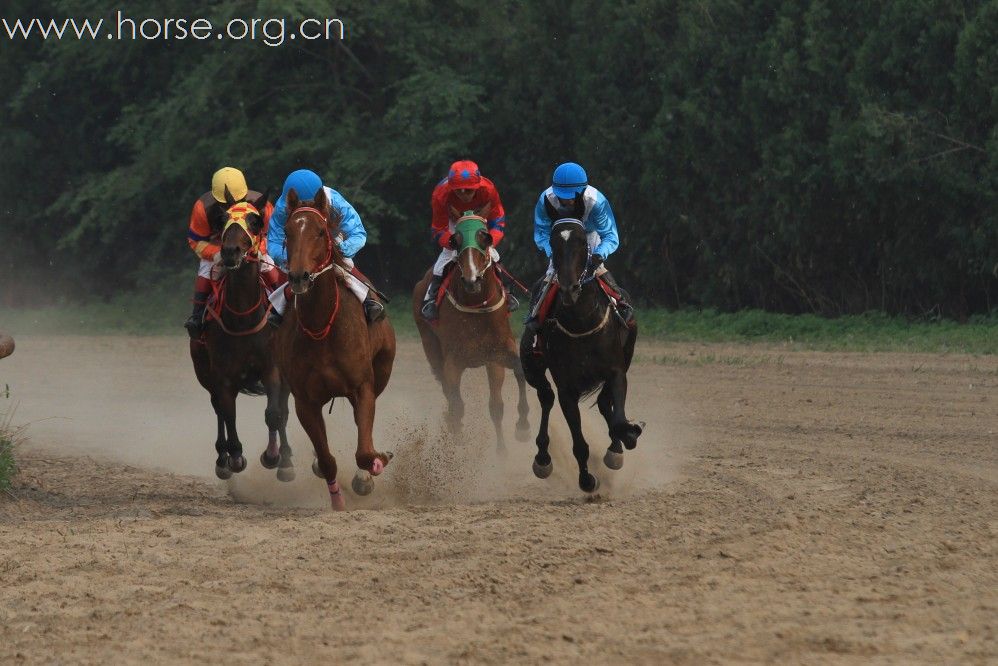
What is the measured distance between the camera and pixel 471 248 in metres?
11.6

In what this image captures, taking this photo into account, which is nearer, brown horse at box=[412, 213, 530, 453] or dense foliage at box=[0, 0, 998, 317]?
brown horse at box=[412, 213, 530, 453]

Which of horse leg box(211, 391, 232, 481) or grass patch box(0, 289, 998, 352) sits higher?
grass patch box(0, 289, 998, 352)

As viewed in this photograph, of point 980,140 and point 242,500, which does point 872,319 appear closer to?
point 980,140

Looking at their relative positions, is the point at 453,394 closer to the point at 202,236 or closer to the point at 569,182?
the point at 202,236

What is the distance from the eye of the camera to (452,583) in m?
7.43

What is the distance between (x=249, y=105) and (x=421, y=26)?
12.6 ft

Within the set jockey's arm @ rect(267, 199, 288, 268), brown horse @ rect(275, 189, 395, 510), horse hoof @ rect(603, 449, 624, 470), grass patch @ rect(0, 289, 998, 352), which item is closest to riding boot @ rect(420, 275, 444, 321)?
jockey's arm @ rect(267, 199, 288, 268)

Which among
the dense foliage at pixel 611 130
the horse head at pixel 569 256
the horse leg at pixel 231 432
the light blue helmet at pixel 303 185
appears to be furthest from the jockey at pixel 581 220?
the dense foliage at pixel 611 130

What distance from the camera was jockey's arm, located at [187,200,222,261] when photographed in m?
11.2

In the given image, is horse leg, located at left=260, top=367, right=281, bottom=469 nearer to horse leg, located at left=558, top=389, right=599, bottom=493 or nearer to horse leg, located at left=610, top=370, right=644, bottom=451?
horse leg, located at left=558, top=389, right=599, bottom=493

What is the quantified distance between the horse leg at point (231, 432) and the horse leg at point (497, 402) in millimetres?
2217

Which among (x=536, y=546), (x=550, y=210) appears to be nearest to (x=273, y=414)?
(x=550, y=210)

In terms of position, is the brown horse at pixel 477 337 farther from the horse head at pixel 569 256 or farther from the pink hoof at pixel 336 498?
the pink hoof at pixel 336 498

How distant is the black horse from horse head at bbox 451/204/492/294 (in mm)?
1129
